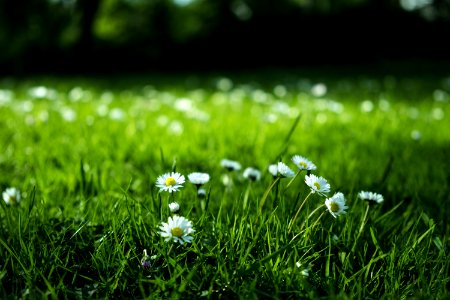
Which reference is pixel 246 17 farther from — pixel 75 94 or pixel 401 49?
pixel 75 94

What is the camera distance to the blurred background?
10406 millimetres

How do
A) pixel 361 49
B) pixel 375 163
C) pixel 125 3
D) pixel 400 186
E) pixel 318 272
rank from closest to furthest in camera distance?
1. pixel 318 272
2. pixel 400 186
3. pixel 375 163
4. pixel 125 3
5. pixel 361 49

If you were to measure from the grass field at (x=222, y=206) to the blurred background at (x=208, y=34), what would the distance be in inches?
282

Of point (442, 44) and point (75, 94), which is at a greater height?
point (442, 44)

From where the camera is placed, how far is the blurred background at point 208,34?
1041 cm

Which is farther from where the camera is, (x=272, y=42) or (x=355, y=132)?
(x=272, y=42)

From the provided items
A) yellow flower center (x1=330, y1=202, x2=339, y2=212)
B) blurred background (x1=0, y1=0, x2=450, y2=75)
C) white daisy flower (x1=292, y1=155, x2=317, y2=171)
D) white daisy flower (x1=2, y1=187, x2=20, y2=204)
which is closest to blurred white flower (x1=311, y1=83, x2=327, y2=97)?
white daisy flower (x1=292, y1=155, x2=317, y2=171)

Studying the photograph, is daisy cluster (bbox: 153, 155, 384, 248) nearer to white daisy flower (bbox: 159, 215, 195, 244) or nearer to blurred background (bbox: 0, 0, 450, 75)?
white daisy flower (bbox: 159, 215, 195, 244)

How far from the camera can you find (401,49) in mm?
14211

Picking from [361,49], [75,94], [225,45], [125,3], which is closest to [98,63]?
[125,3]

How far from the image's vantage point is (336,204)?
3.86ft

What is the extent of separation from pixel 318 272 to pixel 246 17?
1186cm

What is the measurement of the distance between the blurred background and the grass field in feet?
23.5

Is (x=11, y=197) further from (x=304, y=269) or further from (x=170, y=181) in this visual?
(x=304, y=269)
